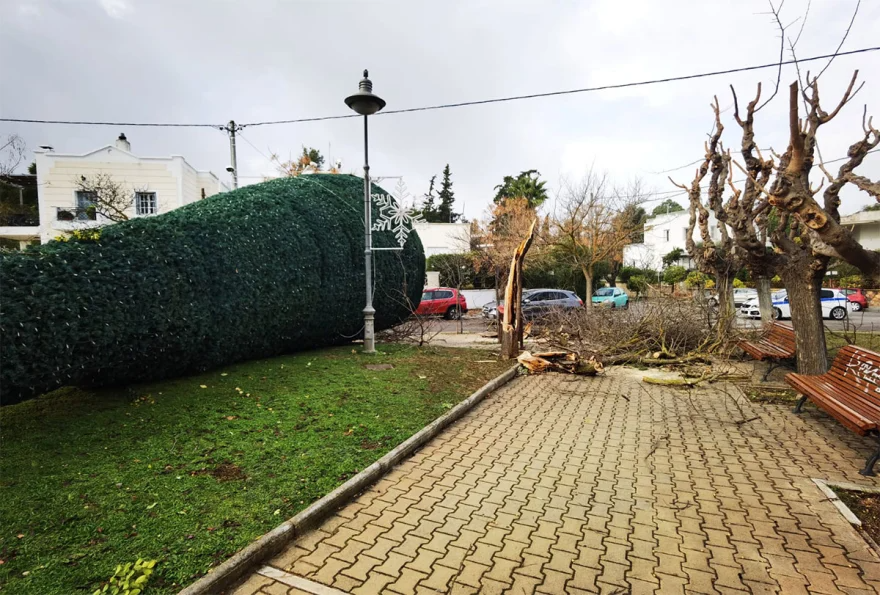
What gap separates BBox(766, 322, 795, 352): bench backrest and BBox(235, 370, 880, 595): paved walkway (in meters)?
2.65

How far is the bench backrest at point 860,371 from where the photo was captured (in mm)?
4426

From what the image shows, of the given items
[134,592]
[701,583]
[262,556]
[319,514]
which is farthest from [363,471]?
[701,583]

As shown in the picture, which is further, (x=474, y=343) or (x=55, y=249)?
(x=474, y=343)

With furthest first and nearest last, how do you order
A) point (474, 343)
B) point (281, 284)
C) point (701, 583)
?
1. point (474, 343)
2. point (281, 284)
3. point (701, 583)

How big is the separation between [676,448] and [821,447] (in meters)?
1.49

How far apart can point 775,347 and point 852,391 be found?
3618 mm

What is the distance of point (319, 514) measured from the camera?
3.07 m

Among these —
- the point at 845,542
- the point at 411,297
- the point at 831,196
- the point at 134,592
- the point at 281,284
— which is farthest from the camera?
the point at 411,297

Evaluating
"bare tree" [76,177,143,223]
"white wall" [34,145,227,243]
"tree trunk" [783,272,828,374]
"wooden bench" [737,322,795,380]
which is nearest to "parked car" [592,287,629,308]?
"wooden bench" [737,322,795,380]

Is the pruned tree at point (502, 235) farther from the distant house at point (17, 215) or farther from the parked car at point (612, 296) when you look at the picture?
the distant house at point (17, 215)

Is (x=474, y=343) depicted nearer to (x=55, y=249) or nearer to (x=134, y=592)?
(x=55, y=249)

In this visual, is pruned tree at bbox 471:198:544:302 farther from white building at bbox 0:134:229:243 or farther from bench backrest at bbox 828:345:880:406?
bench backrest at bbox 828:345:880:406

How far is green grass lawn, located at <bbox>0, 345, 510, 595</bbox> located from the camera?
8.18 ft

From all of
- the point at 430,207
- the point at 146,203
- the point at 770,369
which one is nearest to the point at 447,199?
the point at 430,207
